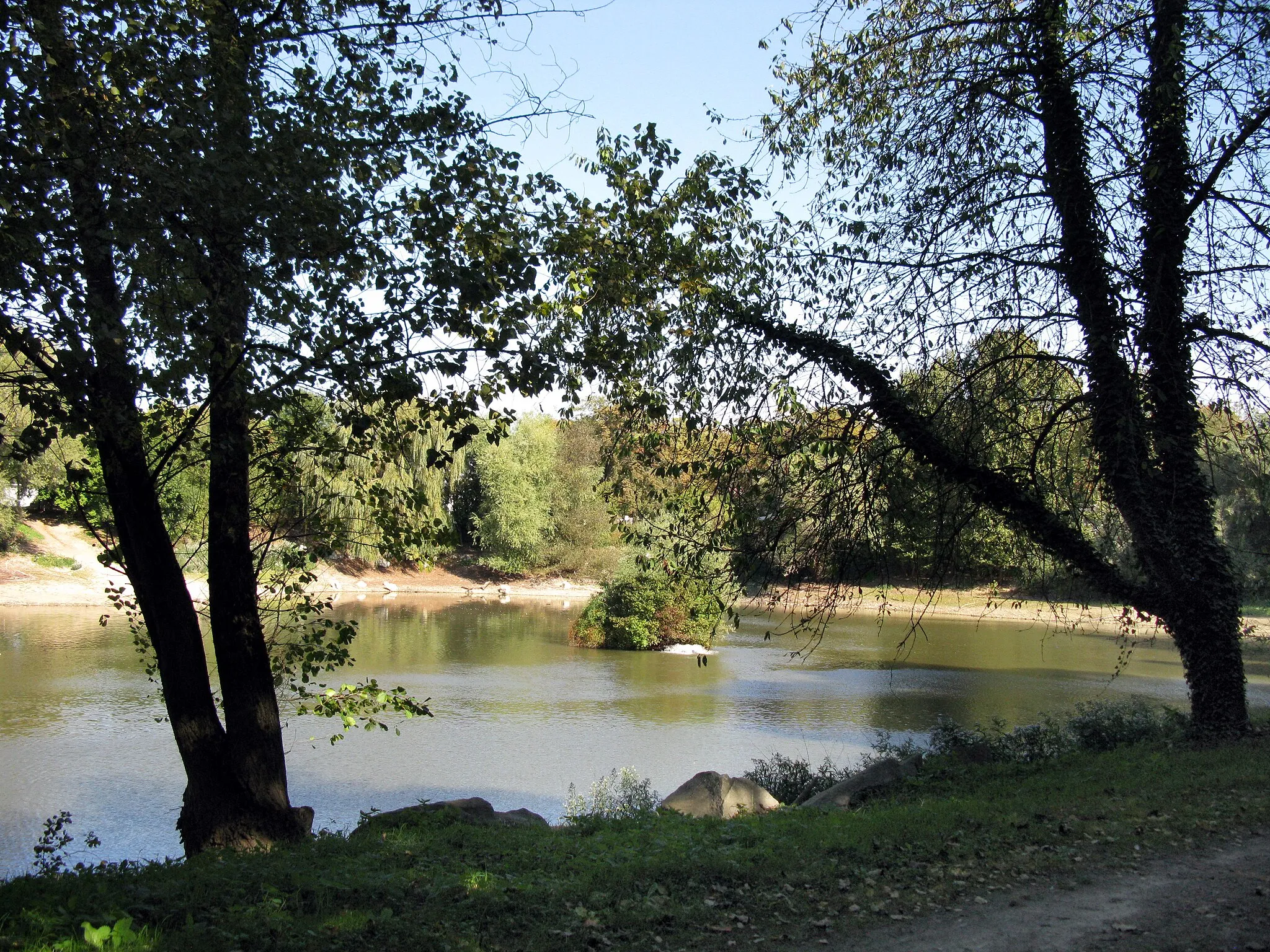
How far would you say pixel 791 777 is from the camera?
35.3 ft

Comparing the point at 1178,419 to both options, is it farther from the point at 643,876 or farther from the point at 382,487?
the point at 382,487

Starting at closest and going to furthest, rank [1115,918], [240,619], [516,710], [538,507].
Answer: [1115,918], [240,619], [516,710], [538,507]

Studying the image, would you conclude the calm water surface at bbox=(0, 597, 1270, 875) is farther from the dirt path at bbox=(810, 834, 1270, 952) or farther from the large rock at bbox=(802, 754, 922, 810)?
the dirt path at bbox=(810, 834, 1270, 952)

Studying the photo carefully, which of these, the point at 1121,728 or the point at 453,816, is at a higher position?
the point at 1121,728

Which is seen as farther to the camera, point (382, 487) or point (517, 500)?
point (517, 500)

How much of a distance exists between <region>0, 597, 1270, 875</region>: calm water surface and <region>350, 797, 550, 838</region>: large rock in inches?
84.4

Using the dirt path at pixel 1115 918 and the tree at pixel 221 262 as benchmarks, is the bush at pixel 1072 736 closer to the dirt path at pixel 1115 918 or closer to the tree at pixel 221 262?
the dirt path at pixel 1115 918

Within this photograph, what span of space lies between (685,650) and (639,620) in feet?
4.78

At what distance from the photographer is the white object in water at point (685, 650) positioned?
24688 millimetres

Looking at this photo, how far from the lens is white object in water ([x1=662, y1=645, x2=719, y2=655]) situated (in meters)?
24.7

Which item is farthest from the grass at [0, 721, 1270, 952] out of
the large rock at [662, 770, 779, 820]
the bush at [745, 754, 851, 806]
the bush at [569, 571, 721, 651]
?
the bush at [569, 571, 721, 651]

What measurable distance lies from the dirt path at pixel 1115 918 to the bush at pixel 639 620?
19.6 metres

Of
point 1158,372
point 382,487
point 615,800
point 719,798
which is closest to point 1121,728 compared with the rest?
point 719,798

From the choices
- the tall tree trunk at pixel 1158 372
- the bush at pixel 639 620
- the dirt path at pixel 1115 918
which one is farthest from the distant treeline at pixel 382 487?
the bush at pixel 639 620
